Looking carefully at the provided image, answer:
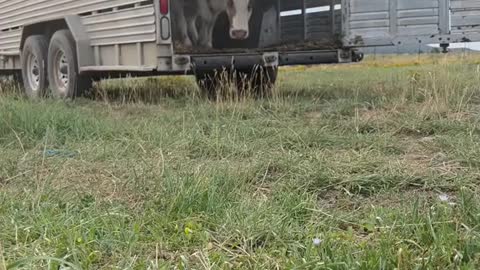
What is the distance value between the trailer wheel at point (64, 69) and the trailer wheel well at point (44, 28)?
0.79 ft

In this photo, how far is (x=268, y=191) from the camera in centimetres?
349

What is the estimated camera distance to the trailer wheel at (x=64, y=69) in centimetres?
865

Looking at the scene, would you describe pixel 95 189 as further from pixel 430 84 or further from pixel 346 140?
pixel 430 84

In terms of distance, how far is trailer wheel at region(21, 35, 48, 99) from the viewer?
31.3 feet

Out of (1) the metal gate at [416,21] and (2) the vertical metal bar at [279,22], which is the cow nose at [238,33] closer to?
(1) the metal gate at [416,21]

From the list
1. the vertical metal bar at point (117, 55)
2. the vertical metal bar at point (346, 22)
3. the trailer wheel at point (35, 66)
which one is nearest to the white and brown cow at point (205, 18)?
the vertical metal bar at point (117, 55)

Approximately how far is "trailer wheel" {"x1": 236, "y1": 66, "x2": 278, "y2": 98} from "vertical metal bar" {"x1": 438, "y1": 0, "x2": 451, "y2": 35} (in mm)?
2374

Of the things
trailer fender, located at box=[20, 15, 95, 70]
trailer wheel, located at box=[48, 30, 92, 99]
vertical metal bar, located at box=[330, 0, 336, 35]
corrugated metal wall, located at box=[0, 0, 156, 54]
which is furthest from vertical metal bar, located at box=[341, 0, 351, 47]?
trailer wheel, located at box=[48, 30, 92, 99]

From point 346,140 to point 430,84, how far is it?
3.12 meters

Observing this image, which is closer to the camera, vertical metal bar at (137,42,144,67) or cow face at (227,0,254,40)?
vertical metal bar at (137,42,144,67)

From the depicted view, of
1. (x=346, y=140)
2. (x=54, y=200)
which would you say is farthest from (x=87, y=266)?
(x=346, y=140)

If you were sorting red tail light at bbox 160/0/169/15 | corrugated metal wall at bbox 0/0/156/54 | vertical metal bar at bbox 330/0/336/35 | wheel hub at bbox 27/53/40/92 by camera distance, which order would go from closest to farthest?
red tail light at bbox 160/0/169/15 < corrugated metal wall at bbox 0/0/156/54 < vertical metal bar at bbox 330/0/336/35 < wheel hub at bbox 27/53/40/92

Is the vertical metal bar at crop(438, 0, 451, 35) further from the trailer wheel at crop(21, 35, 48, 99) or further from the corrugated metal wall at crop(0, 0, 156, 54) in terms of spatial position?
the trailer wheel at crop(21, 35, 48, 99)

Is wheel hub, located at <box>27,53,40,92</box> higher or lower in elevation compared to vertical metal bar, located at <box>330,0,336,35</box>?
lower
